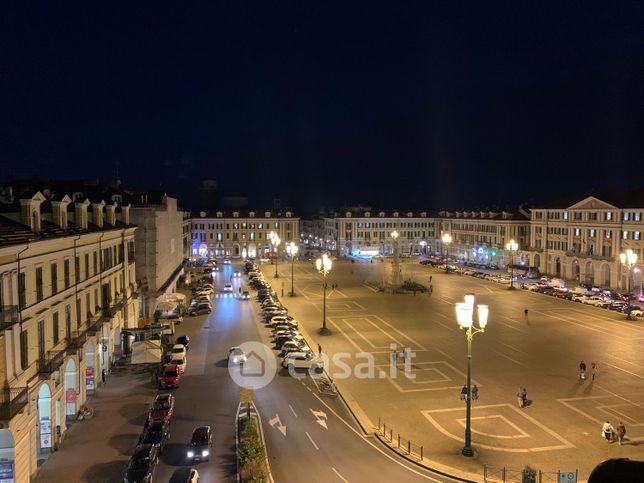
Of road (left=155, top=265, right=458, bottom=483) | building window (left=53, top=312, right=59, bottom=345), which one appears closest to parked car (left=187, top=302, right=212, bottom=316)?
road (left=155, top=265, right=458, bottom=483)

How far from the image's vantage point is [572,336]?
44.7 metres

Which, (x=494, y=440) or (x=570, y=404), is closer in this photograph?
(x=494, y=440)

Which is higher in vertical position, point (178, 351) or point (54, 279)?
point (54, 279)

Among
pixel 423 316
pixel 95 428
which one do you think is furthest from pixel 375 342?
pixel 95 428

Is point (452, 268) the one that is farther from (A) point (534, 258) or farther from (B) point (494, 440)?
(B) point (494, 440)

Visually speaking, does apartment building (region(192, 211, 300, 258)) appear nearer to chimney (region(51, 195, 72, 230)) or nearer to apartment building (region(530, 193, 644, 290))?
apartment building (region(530, 193, 644, 290))

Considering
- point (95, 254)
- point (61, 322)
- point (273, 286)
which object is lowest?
point (273, 286)

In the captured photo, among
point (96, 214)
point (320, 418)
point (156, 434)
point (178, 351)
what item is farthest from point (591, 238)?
point (156, 434)

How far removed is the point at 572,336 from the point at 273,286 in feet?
138

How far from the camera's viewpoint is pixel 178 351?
1455 inches

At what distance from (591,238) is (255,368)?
63.5 metres

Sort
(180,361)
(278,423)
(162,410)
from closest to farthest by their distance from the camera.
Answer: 1. (162,410)
2. (278,423)
3. (180,361)

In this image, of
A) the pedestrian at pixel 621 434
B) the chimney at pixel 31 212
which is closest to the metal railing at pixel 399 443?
the pedestrian at pixel 621 434

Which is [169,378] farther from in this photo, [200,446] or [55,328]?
[200,446]
